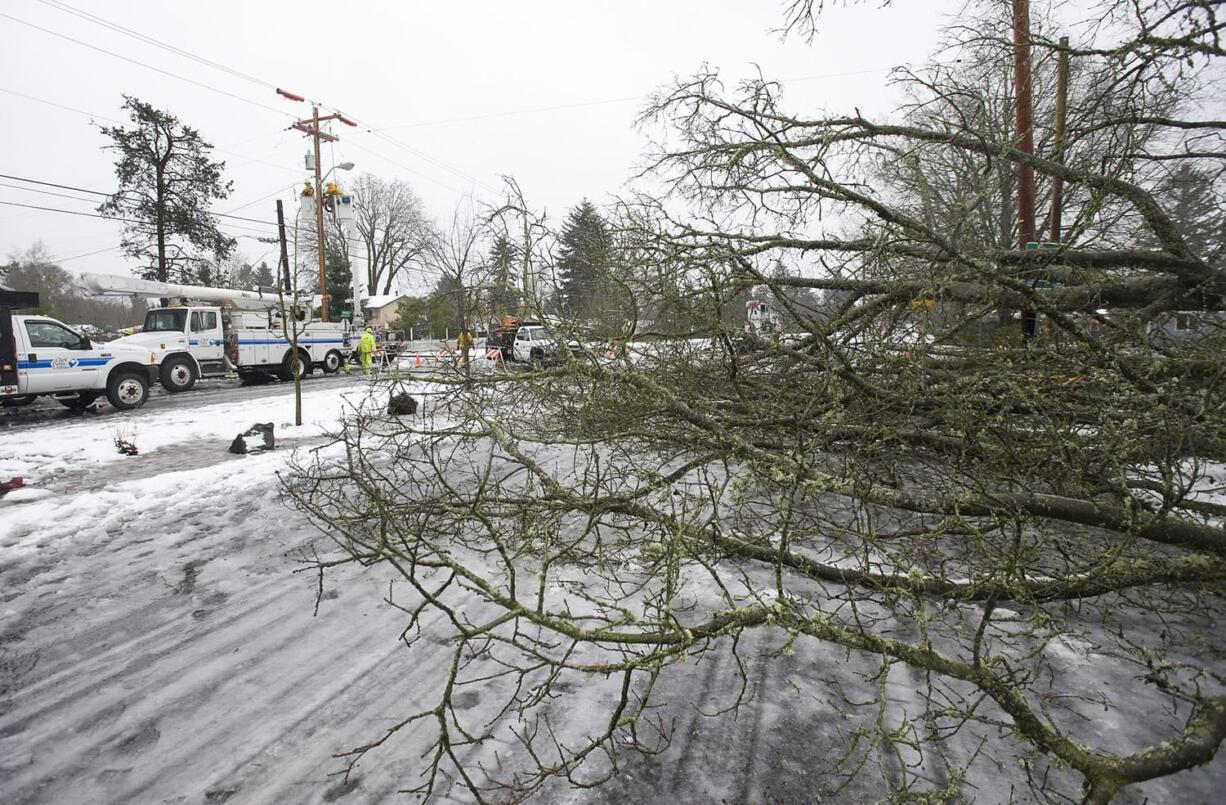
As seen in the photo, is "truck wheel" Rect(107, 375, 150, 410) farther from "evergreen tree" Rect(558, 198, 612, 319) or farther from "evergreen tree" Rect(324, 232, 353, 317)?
"evergreen tree" Rect(324, 232, 353, 317)

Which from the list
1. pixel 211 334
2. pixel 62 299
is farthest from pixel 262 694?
pixel 62 299

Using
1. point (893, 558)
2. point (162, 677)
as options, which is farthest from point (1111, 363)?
point (162, 677)

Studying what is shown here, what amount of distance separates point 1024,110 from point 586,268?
5.84m

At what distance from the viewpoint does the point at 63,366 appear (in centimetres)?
1177

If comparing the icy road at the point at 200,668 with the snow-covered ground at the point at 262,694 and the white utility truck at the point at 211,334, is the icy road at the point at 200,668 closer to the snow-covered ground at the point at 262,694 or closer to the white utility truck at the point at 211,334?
the snow-covered ground at the point at 262,694

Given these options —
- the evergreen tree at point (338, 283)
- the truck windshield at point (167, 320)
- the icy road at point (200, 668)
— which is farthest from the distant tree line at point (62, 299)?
the icy road at point (200, 668)

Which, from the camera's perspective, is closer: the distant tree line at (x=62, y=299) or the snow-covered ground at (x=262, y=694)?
the snow-covered ground at (x=262, y=694)

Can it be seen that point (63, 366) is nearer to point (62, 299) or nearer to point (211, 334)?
point (211, 334)

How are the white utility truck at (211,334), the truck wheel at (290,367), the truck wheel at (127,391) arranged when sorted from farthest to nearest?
1. the truck wheel at (290,367)
2. the white utility truck at (211,334)
3. the truck wheel at (127,391)

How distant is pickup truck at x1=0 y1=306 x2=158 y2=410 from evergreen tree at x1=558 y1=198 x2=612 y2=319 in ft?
36.9

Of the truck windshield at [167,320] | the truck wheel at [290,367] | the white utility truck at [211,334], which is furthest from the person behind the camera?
the truck wheel at [290,367]

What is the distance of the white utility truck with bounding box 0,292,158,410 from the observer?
1092 cm

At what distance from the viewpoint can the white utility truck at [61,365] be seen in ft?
35.8

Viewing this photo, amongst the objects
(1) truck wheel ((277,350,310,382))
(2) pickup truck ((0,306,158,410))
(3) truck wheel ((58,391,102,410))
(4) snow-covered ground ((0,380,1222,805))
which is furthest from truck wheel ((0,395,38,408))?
(4) snow-covered ground ((0,380,1222,805))
